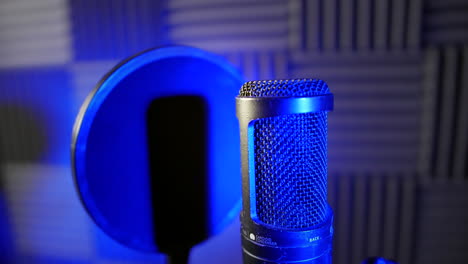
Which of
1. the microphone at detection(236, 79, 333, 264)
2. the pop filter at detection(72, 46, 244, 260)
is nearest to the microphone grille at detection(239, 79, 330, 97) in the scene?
the microphone at detection(236, 79, 333, 264)

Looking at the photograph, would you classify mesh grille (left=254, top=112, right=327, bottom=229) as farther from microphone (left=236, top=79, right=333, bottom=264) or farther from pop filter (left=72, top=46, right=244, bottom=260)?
pop filter (left=72, top=46, right=244, bottom=260)

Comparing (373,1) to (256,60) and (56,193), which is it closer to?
(256,60)

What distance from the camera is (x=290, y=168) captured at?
0.48 m

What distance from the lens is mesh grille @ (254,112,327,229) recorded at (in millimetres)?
467

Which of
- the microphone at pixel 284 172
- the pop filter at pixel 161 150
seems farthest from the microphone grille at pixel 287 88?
the pop filter at pixel 161 150

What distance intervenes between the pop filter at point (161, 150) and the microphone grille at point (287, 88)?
0.83ft

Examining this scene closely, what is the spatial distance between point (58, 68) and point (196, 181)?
68 centimetres

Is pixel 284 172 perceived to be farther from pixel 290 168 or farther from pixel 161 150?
pixel 161 150

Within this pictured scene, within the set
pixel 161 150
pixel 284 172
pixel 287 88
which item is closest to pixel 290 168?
pixel 284 172

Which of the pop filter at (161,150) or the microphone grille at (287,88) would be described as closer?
the microphone grille at (287,88)

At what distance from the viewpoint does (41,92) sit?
1.11 metres

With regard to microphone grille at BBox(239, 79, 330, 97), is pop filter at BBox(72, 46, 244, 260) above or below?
below

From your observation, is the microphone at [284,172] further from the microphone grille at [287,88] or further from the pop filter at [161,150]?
the pop filter at [161,150]

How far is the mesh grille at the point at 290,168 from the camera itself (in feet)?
1.53
